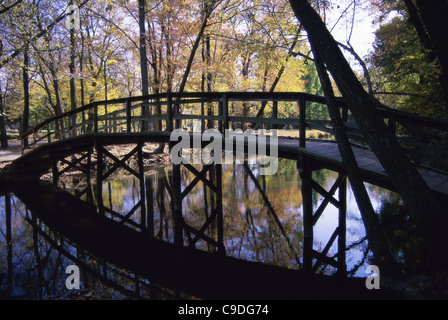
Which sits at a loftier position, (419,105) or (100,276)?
(419,105)

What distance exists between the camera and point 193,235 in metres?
7.91

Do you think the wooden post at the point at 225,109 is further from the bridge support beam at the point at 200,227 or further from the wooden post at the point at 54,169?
the wooden post at the point at 54,169

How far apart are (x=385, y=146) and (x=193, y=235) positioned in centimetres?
524

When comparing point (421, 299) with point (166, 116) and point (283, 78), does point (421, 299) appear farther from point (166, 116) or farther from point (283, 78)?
point (283, 78)

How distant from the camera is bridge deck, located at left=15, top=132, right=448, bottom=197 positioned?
5.21m

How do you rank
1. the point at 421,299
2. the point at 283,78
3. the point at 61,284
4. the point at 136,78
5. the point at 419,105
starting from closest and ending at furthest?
the point at 421,299, the point at 61,284, the point at 419,105, the point at 283,78, the point at 136,78

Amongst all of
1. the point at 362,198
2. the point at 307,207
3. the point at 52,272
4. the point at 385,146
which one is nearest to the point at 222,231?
the point at 307,207

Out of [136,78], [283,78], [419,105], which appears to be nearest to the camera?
[419,105]

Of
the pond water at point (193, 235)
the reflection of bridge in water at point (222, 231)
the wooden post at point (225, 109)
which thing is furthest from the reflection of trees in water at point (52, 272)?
the wooden post at point (225, 109)

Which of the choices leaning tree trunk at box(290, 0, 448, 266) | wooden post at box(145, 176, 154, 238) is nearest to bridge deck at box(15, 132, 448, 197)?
leaning tree trunk at box(290, 0, 448, 266)

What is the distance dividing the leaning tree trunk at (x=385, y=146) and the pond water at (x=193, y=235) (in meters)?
1.97
